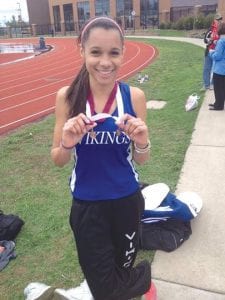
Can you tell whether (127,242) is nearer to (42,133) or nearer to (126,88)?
(126,88)

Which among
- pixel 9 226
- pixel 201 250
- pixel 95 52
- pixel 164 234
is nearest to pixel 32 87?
pixel 9 226

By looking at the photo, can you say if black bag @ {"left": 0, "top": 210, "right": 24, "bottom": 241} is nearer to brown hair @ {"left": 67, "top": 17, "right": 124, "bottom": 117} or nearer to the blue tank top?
the blue tank top

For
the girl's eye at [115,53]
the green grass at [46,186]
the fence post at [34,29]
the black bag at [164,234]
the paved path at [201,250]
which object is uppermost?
the girl's eye at [115,53]

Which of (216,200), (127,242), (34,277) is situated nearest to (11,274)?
(34,277)

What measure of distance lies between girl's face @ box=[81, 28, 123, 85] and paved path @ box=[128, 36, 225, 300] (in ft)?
5.95

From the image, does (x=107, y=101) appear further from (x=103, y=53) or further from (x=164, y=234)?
(x=164, y=234)

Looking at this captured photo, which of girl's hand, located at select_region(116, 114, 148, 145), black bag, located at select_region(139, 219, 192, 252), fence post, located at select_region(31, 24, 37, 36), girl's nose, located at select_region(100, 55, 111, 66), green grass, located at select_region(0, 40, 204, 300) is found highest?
Result: girl's nose, located at select_region(100, 55, 111, 66)

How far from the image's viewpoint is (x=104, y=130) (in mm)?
2021

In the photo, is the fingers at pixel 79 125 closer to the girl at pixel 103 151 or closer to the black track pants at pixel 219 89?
the girl at pixel 103 151

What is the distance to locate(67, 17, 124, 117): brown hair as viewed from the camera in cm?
204

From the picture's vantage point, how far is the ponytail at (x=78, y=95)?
2.12m

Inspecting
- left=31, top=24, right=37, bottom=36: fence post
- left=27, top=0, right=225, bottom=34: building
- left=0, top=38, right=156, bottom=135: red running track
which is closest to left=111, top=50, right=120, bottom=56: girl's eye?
left=0, top=38, right=156, bottom=135: red running track

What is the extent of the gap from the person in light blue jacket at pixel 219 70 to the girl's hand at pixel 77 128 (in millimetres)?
6414

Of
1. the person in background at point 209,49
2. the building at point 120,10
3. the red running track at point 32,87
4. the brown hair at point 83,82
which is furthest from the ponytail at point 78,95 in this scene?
the building at point 120,10
